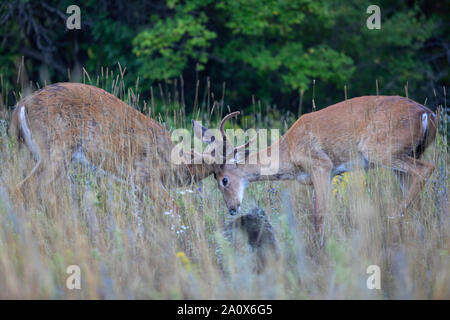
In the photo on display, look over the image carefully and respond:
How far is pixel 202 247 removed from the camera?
4.46 m

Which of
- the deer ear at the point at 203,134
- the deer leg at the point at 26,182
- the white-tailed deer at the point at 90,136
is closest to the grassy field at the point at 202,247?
the deer leg at the point at 26,182

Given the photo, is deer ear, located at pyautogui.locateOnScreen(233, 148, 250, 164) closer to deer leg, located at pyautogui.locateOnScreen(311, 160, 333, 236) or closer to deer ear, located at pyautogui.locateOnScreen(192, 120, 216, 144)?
deer ear, located at pyautogui.locateOnScreen(192, 120, 216, 144)

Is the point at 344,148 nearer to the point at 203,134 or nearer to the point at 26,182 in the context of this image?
the point at 203,134

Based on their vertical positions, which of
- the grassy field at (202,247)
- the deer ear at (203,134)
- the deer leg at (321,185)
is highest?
the deer ear at (203,134)

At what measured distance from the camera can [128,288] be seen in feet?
12.2

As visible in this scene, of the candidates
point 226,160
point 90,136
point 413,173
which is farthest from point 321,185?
point 90,136

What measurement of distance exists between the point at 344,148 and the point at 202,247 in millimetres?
2385

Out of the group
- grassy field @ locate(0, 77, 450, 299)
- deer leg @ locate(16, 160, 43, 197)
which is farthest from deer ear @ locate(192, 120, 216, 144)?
deer leg @ locate(16, 160, 43, 197)

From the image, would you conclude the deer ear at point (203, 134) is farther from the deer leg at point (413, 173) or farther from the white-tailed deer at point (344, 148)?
the deer leg at point (413, 173)

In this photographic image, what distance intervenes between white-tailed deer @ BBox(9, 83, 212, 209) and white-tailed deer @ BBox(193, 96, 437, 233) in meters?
0.67

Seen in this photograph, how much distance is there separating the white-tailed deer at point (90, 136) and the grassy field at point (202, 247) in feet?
Answer: 0.67

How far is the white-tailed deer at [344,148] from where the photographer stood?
5715mm

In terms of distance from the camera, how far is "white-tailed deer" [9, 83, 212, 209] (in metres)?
5.41
